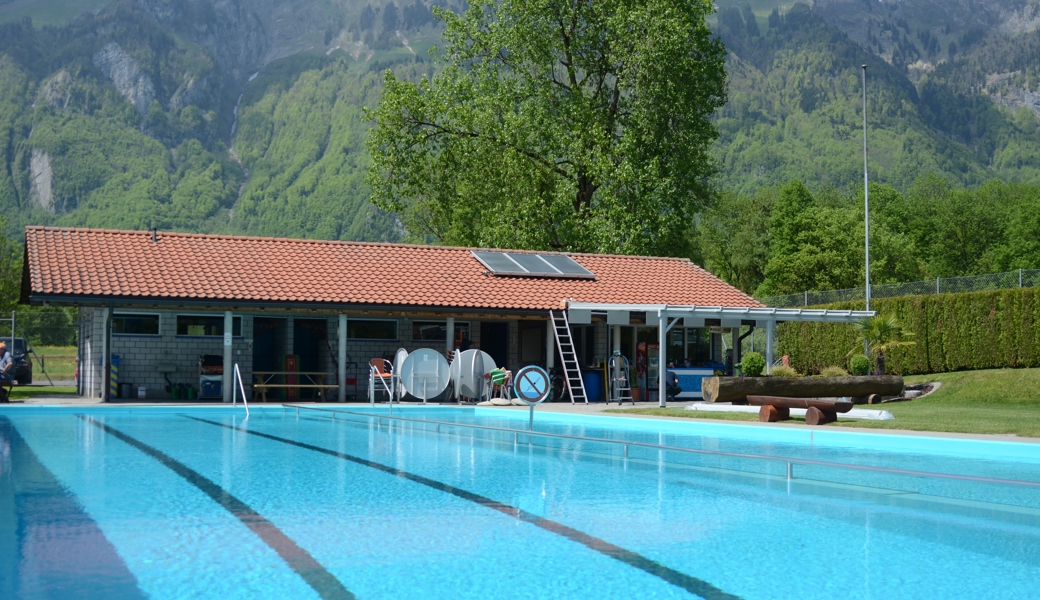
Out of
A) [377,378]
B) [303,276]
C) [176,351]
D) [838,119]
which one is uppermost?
[838,119]

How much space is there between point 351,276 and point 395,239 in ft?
322

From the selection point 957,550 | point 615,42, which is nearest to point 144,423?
point 957,550

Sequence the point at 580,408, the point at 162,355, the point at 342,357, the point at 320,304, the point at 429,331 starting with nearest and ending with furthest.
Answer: the point at 580,408
the point at 320,304
the point at 342,357
the point at 162,355
the point at 429,331

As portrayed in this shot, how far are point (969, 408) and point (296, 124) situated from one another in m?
159

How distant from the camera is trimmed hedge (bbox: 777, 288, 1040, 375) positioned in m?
26.9

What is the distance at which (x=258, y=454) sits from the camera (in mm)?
12859

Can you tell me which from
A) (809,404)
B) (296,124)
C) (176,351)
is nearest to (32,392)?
(176,351)

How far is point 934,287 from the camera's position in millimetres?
31422

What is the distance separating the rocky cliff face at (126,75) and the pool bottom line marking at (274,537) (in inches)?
6886

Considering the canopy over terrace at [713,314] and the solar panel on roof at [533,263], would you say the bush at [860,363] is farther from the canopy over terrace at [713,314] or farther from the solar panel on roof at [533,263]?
the solar panel on roof at [533,263]

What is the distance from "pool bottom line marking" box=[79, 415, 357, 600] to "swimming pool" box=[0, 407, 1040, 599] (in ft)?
0.08

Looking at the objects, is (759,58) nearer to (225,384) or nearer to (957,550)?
(225,384)

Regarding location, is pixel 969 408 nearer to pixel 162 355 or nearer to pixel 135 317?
pixel 162 355

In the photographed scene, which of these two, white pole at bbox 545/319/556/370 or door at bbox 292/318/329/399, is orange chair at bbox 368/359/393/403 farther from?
white pole at bbox 545/319/556/370
